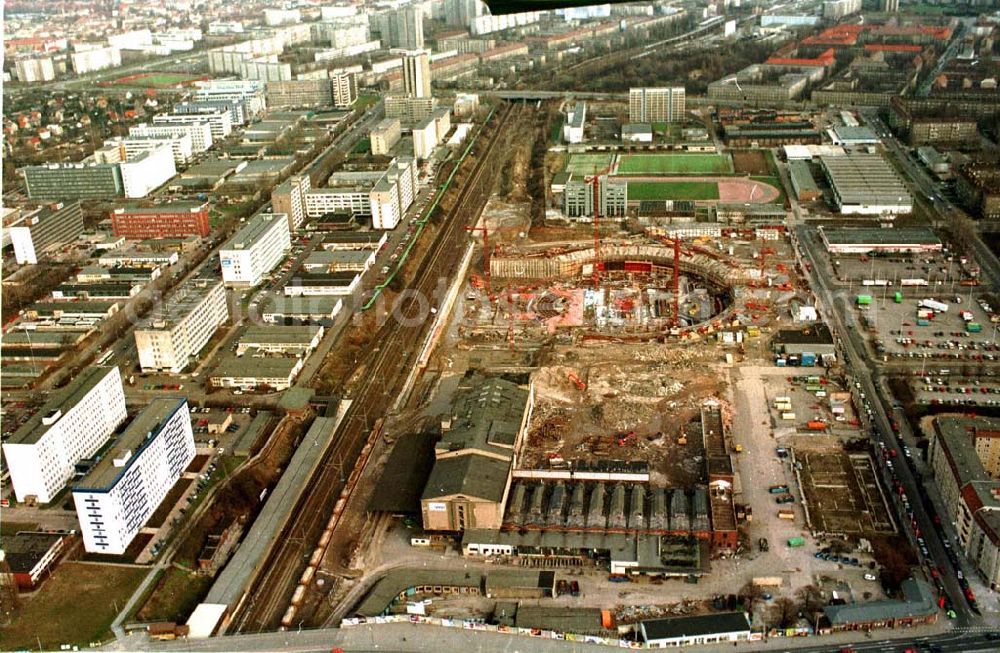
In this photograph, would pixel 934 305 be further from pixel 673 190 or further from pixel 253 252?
pixel 253 252

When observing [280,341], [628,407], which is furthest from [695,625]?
[280,341]

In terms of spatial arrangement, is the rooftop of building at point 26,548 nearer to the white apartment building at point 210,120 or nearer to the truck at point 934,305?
the truck at point 934,305

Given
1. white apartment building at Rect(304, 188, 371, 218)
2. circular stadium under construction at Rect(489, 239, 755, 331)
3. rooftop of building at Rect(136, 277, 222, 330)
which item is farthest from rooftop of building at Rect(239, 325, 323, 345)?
white apartment building at Rect(304, 188, 371, 218)

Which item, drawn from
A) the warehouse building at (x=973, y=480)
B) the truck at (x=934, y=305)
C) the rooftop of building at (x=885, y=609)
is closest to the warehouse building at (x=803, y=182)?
the truck at (x=934, y=305)

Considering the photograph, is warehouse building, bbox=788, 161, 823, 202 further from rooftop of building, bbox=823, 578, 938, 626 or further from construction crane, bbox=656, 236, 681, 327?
rooftop of building, bbox=823, 578, 938, 626

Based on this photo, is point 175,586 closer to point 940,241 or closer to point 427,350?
point 427,350
